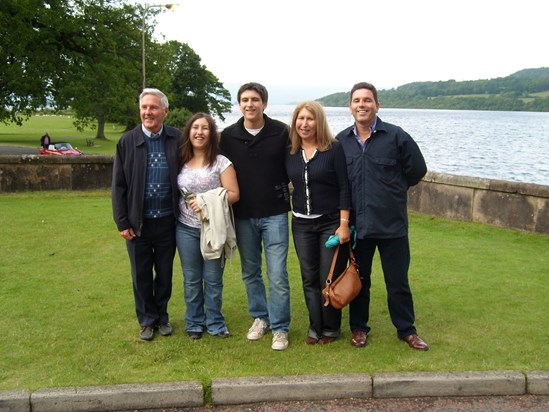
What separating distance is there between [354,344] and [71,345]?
7.11 feet

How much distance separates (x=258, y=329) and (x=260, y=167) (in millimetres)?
1325

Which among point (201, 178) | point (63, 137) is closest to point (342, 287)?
point (201, 178)

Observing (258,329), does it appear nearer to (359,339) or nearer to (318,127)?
(359,339)

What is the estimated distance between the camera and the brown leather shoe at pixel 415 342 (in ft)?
15.8

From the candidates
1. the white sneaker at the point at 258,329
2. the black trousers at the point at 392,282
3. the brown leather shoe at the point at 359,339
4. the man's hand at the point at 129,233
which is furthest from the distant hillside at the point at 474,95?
the man's hand at the point at 129,233

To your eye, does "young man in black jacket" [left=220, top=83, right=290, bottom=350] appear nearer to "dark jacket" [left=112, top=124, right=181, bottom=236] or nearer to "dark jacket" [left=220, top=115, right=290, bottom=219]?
"dark jacket" [left=220, top=115, right=290, bottom=219]

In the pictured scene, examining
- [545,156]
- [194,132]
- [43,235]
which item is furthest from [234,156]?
[545,156]

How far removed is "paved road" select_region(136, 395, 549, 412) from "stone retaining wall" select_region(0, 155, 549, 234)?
550 cm

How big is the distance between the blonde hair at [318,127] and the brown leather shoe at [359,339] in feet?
4.88

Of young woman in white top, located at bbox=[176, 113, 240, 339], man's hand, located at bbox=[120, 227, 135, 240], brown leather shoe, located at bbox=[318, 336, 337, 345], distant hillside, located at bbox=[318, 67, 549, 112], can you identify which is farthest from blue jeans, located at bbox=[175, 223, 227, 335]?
distant hillside, located at bbox=[318, 67, 549, 112]

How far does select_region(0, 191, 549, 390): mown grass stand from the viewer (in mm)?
4457

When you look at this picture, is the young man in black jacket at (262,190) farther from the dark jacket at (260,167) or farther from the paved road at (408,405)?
the paved road at (408,405)

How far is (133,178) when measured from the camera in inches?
188

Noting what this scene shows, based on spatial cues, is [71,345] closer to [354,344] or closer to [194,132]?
[194,132]
